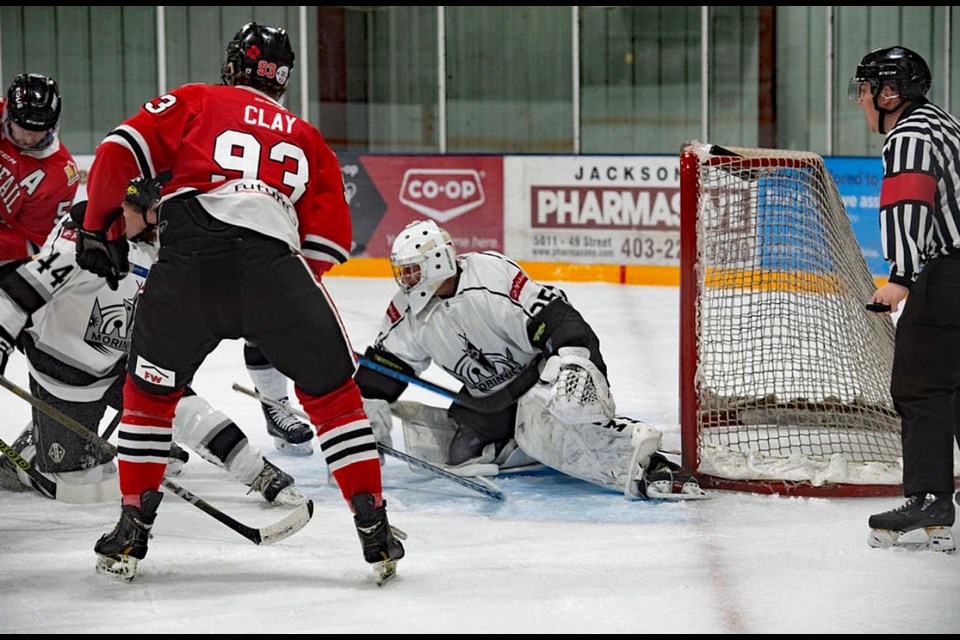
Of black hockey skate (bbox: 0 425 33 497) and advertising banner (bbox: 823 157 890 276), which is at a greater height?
advertising banner (bbox: 823 157 890 276)

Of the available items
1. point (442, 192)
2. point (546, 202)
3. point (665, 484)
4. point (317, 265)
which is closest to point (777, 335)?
point (665, 484)

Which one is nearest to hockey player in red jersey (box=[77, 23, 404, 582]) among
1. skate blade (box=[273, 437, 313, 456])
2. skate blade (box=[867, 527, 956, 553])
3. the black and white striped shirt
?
skate blade (box=[867, 527, 956, 553])

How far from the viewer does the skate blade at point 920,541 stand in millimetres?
2893

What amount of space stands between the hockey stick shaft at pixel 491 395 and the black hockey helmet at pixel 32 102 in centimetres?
103

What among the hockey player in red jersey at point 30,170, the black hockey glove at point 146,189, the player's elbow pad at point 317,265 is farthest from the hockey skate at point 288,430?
the black hockey glove at point 146,189

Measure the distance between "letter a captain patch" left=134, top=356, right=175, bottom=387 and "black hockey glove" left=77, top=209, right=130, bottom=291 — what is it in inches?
8.8

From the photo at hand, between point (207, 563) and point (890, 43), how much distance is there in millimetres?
7364

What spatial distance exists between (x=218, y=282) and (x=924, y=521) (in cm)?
154

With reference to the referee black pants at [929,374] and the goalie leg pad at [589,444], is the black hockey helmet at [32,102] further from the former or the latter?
the referee black pants at [929,374]

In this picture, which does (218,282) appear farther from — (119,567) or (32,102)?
(32,102)

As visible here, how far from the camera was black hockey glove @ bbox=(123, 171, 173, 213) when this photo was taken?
267cm

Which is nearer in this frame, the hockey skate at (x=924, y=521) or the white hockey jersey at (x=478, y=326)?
the hockey skate at (x=924, y=521)

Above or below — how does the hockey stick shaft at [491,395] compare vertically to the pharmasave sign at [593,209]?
below

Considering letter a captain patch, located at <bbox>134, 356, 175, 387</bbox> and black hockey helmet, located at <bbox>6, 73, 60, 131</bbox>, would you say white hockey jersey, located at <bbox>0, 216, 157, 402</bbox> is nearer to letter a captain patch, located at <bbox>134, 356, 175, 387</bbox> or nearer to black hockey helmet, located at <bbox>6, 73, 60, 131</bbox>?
black hockey helmet, located at <bbox>6, 73, 60, 131</bbox>
